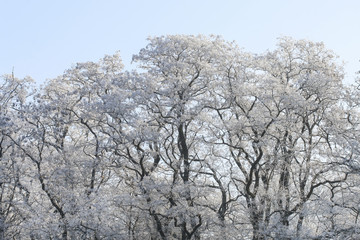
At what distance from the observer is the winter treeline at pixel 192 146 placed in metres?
19.5

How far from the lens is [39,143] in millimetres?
20828

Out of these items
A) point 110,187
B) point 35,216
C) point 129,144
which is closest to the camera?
point 35,216

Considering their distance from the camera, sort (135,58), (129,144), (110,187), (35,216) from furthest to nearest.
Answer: (110,187) → (135,58) → (129,144) → (35,216)

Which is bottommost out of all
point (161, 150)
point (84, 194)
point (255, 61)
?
point (84, 194)

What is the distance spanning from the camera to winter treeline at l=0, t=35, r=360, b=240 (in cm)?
1945

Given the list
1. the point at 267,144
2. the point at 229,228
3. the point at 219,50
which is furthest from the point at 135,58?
the point at 229,228

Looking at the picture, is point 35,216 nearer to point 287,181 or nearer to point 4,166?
point 4,166

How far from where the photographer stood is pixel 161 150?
22.1 m

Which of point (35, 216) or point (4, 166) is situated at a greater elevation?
point (4, 166)

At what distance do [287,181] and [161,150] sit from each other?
6490mm

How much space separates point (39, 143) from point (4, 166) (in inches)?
82.1

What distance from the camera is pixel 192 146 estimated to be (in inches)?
874

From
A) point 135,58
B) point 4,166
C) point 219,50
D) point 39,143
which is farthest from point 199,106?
point 4,166

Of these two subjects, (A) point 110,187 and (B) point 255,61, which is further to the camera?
(A) point 110,187
